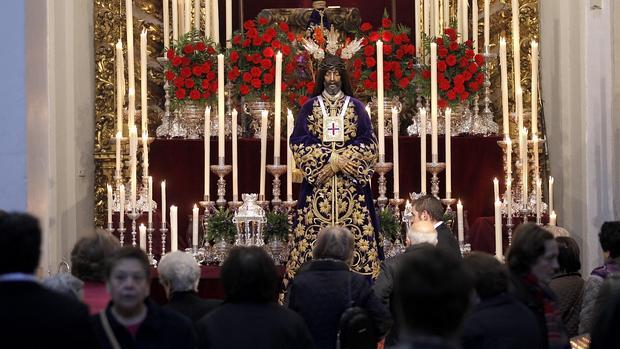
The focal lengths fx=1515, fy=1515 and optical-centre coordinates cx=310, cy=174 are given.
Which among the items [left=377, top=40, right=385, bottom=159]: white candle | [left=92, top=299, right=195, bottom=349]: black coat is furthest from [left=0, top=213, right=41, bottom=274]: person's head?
[left=377, top=40, right=385, bottom=159]: white candle

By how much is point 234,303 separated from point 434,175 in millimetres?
4927

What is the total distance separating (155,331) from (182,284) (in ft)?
2.44

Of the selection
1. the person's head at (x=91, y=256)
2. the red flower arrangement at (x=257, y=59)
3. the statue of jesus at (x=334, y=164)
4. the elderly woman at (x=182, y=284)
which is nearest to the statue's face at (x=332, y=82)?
the statue of jesus at (x=334, y=164)

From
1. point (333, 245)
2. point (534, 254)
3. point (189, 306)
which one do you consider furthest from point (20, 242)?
point (333, 245)

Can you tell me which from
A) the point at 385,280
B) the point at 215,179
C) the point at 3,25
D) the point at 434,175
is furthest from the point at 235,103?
the point at 385,280

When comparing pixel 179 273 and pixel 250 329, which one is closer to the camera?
pixel 250 329

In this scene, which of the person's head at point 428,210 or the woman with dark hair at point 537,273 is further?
the person's head at point 428,210

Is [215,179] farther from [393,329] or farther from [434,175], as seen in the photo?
[393,329]

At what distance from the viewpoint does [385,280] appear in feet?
27.5

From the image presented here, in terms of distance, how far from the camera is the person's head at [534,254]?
20.4 ft

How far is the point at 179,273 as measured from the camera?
6.69 meters

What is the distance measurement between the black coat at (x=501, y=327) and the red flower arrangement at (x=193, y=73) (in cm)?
637

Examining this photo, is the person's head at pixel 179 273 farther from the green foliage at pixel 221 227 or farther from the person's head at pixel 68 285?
the green foliage at pixel 221 227

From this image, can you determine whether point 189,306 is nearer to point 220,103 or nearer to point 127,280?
point 127,280
